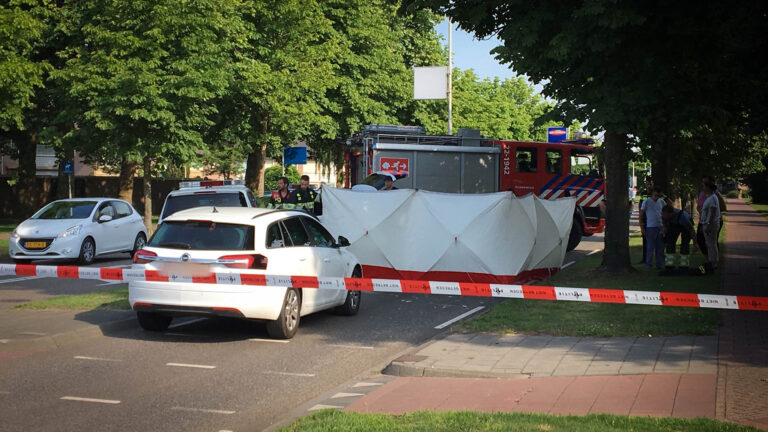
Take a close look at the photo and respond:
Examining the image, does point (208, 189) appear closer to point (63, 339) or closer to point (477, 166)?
point (63, 339)

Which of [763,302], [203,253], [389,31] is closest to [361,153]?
[203,253]

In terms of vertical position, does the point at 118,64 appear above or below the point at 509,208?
above

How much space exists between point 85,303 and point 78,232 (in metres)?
8.37

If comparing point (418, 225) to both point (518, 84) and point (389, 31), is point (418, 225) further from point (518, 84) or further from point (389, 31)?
point (518, 84)

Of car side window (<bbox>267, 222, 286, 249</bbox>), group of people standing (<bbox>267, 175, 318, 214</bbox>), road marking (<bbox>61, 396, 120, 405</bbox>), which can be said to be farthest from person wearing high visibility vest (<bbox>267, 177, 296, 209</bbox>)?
road marking (<bbox>61, 396, 120, 405</bbox>)

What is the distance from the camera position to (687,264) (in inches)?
662

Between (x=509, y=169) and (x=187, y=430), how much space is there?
59.7 ft

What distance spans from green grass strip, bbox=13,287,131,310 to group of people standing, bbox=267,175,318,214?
489cm

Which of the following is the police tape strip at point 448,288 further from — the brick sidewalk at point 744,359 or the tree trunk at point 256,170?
the tree trunk at point 256,170

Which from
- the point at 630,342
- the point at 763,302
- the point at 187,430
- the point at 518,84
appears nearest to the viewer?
the point at 187,430

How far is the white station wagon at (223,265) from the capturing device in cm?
982

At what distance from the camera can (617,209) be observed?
16578 mm

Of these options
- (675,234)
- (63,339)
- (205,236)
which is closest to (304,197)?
(675,234)

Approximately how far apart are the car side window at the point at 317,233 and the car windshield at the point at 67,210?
433 inches
